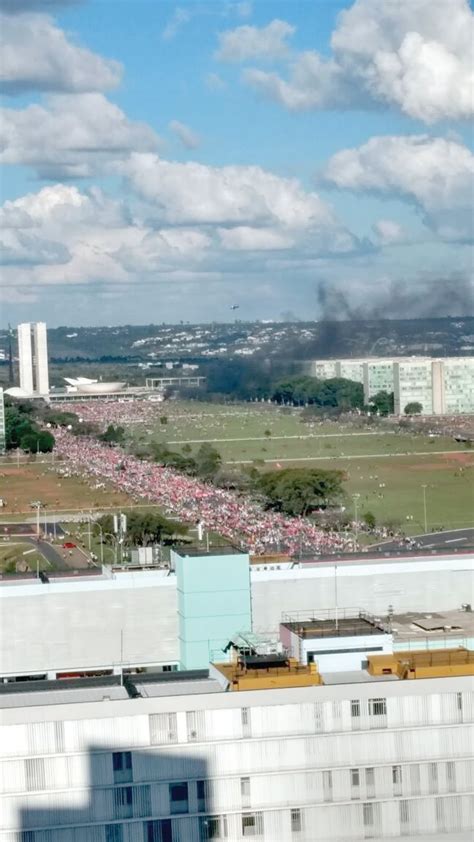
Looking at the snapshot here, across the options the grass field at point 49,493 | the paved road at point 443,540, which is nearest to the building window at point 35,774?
the paved road at point 443,540

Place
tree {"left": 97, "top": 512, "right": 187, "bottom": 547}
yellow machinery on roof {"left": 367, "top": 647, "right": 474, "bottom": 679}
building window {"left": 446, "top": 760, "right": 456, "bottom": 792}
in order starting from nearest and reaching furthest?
building window {"left": 446, "top": 760, "right": 456, "bottom": 792}, yellow machinery on roof {"left": 367, "top": 647, "right": 474, "bottom": 679}, tree {"left": 97, "top": 512, "right": 187, "bottom": 547}

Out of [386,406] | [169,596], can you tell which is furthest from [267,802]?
[386,406]

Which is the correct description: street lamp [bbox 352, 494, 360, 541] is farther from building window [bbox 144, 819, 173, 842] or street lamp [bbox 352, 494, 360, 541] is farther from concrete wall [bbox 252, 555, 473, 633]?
building window [bbox 144, 819, 173, 842]

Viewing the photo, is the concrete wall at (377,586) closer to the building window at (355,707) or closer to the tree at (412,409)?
the building window at (355,707)

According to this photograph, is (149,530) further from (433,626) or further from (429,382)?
(429,382)

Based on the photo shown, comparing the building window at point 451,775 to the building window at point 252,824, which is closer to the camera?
the building window at point 252,824

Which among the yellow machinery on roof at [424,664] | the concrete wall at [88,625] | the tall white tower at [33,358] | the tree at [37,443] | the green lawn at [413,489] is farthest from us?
the tall white tower at [33,358]

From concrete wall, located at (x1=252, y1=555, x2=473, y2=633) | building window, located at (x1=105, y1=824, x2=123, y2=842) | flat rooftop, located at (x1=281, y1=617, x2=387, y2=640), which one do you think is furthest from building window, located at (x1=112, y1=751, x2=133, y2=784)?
concrete wall, located at (x1=252, y1=555, x2=473, y2=633)
